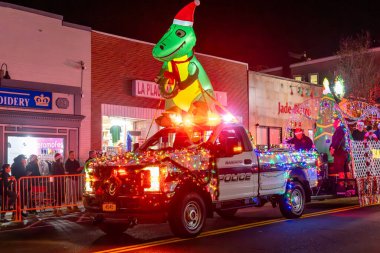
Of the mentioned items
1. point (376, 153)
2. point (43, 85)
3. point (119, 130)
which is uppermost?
point (43, 85)

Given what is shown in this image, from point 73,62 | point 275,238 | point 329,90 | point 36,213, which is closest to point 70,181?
point 36,213

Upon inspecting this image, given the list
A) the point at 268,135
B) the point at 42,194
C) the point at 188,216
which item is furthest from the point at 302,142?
the point at 268,135

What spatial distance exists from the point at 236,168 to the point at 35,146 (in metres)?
9.75

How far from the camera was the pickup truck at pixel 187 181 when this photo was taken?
27.2 ft

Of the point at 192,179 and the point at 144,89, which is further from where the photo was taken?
the point at 144,89

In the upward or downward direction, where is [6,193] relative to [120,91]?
downward

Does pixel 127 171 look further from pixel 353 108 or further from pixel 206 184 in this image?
pixel 353 108

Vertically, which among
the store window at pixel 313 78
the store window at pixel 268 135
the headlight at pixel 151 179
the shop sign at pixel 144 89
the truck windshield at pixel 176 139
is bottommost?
the headlight at pixel 151 179

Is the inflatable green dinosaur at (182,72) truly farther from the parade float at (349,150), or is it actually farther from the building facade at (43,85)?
the building facade at (43,85)

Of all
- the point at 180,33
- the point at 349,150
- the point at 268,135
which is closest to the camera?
the point at 180,33

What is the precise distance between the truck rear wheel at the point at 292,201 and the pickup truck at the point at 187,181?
0.08ft

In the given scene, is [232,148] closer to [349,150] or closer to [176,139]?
[176,139]

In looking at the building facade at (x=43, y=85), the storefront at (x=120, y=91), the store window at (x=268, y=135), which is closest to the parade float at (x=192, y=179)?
the building facade at (x=43, y=85)

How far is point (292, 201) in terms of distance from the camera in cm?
1109
